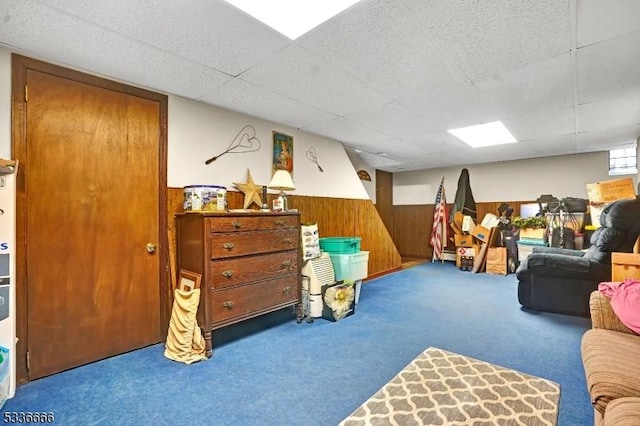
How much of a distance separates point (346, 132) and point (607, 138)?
3736mm

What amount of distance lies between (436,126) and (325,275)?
2287 millimetres

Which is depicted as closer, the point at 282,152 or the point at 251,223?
the point at 251,223

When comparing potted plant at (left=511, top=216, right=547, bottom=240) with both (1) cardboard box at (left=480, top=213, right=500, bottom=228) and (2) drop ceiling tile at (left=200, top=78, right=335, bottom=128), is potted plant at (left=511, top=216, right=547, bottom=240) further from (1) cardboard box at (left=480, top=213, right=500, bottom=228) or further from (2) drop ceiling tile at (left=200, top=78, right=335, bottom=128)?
(2) drop ceiling tile at (left=200, top=78, right=335, bottom=128)

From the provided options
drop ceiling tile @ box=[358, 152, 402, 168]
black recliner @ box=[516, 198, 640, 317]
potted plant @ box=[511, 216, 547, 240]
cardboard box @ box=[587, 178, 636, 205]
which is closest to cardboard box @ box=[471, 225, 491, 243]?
potted plant @ box=[511, 216, 547, 240]

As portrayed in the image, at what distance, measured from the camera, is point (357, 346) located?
2.54 metres

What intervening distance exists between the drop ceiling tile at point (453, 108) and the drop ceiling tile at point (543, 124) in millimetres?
394

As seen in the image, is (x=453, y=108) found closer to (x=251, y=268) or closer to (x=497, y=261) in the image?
(x=251, y=268)

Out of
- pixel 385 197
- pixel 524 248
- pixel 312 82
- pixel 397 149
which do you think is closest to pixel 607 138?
pixel 524 248

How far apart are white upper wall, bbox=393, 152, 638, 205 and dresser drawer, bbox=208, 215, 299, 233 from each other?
5058 mm

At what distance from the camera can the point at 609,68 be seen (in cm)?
230

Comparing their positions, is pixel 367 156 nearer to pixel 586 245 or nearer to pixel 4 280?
pixel 586 245

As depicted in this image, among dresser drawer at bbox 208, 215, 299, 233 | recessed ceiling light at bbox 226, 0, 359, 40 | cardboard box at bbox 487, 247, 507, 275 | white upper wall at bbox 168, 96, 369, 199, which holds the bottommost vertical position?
cardboard box at bbox 487, 247, 507, 275

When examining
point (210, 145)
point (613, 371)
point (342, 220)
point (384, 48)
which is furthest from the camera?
point (342, 220)

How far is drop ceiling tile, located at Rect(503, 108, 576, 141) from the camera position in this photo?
336 centimetres
